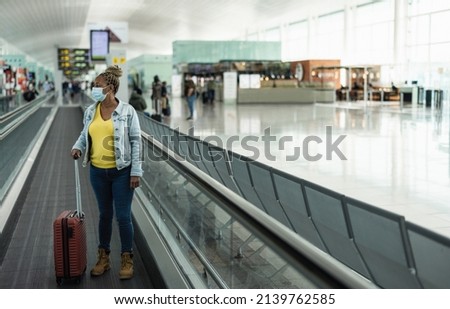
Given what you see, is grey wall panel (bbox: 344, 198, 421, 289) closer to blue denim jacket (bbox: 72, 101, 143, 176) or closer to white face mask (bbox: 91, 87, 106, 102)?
blue denim jacket (bbox: 72, 101, 143, 176)

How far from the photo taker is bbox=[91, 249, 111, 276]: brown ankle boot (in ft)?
17.6

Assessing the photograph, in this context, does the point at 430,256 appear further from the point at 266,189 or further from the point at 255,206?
the point at 266,189

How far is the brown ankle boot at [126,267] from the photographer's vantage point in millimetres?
5277

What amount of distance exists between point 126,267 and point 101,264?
245 mm

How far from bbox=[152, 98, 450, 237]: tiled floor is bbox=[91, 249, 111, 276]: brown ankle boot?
152 inches

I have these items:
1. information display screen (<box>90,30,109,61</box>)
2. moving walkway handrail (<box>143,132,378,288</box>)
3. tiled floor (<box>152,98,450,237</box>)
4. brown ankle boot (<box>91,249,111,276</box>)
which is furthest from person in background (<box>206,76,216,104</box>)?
moving walkway handrail (<box>143,132,378,288</box>)

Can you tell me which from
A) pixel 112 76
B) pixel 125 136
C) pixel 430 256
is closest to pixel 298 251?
pixel 430 256

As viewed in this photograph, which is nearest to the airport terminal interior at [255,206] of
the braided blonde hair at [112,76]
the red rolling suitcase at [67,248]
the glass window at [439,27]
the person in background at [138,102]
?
the red rolling suitcase at [67,248]

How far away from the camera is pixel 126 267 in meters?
5.30

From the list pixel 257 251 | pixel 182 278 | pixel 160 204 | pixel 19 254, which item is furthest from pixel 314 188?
pixel 19 254

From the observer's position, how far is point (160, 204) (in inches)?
255

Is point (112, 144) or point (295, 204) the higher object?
point (112, 144)

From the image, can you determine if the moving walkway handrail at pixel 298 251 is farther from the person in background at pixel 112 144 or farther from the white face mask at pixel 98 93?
the white face mask at pixel 98 93

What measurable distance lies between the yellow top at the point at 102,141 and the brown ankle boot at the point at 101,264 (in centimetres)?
86
